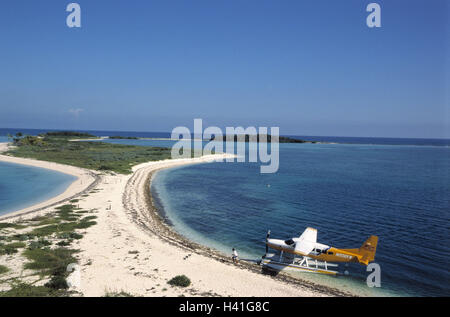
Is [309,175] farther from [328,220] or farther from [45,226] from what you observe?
[45,226]

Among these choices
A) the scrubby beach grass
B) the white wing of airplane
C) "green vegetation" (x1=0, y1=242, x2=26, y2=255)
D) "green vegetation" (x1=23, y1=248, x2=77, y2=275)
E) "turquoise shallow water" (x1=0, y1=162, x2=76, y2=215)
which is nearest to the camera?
the scrubby beach grass

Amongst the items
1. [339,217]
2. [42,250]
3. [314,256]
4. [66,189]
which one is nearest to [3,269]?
[42,250]

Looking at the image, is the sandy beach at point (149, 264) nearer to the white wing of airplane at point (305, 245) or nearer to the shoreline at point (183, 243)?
the shoreline at point (183, 243)

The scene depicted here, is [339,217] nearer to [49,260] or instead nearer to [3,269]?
[49,260]

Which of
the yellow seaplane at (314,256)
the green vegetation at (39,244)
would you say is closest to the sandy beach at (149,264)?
the yellow seaplane at (314,256)

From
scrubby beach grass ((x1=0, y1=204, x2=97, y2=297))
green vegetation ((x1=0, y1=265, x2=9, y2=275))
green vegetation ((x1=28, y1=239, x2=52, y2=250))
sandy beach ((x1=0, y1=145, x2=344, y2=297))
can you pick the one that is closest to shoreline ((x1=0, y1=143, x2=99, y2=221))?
sandy beach ((x1=0, y1=145, x2=344, y2=297))

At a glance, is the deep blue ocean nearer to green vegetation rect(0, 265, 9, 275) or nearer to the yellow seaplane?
the yellow seaplane
